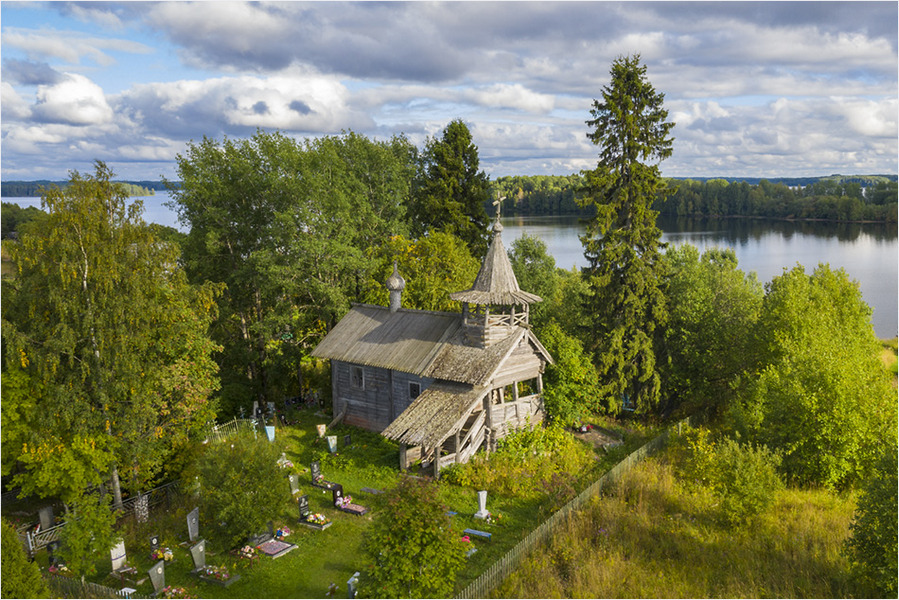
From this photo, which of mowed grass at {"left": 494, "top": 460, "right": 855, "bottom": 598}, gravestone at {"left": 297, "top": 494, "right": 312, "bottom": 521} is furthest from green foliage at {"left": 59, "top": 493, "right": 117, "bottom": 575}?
mowed grass at {"left": 494, "top": 460, "right": 855, "bottom": 598}

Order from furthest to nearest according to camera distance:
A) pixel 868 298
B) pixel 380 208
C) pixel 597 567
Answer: pixel 868 298 < pixel 380 208 < pixel 597 567

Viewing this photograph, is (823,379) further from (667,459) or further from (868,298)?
(868,298)

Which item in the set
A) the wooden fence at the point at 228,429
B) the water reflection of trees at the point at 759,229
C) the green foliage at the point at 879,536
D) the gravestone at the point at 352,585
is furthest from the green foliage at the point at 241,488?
the water reflection of trees at the point at 759,229

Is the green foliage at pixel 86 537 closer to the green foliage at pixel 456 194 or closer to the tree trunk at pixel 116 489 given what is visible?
the tree trunk at pixel 116 489

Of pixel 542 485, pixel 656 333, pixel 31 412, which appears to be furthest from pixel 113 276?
pixel 656 333

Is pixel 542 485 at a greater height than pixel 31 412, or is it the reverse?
pixel 31 412

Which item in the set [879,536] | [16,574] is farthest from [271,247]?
[879,536]
